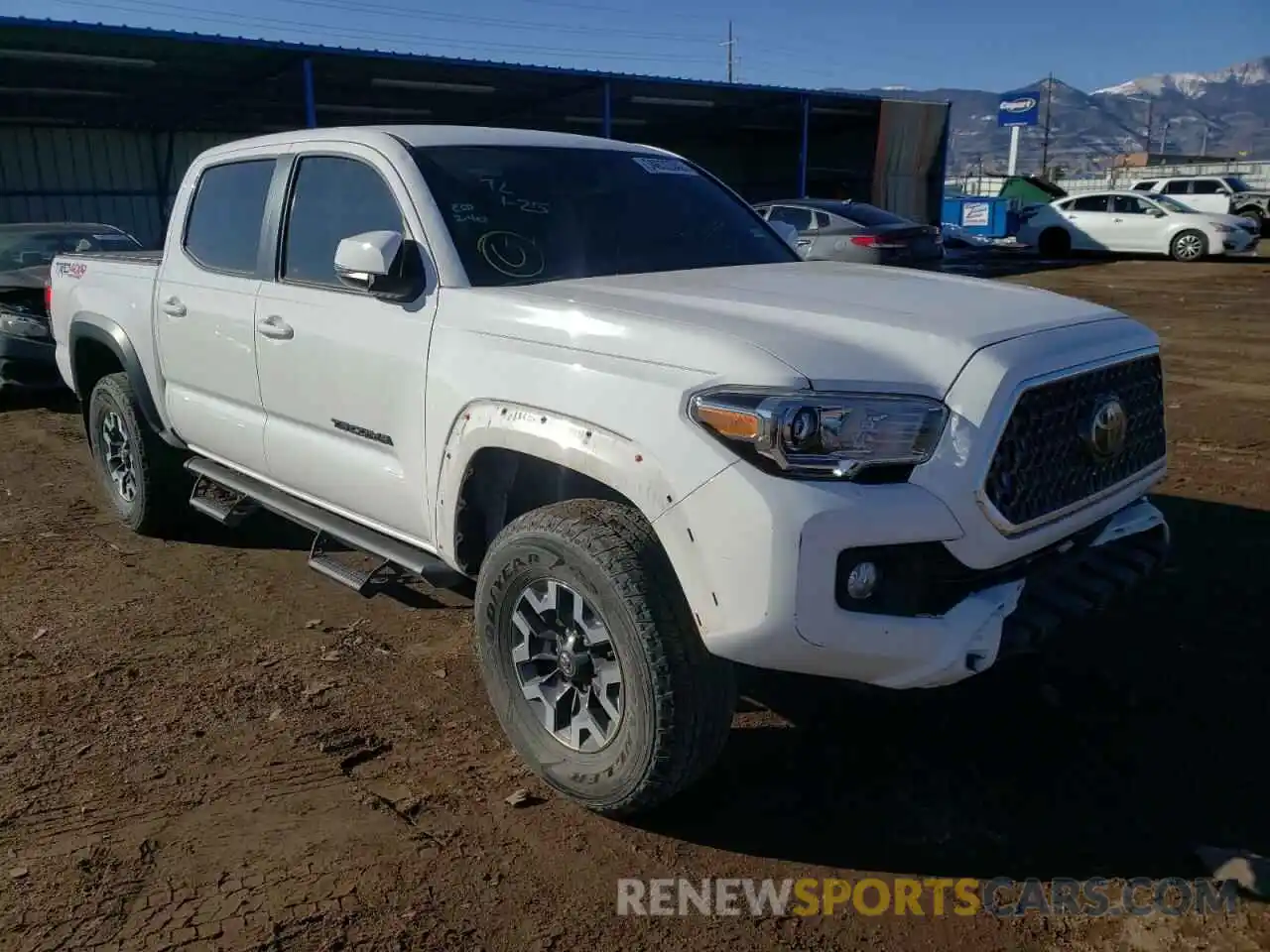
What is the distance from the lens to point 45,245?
32.6 ft

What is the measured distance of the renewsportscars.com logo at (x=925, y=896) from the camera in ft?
8.71

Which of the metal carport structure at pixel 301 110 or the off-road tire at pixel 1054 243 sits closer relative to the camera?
the metal carport structure at pixel 301 110

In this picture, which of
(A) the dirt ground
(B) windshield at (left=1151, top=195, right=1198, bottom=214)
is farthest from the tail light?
(B) windshield at (left=1151, top=195, right=1198, bottom=214)

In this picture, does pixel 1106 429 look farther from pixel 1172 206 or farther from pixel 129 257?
pixel 1172 206

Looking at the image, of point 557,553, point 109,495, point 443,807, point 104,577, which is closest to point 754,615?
point 557,553

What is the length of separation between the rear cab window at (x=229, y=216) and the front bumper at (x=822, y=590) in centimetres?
275

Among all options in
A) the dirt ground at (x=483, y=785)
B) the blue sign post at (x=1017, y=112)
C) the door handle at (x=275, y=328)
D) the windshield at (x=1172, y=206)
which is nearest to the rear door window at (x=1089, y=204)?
the windshield at (x=1172, y=206)

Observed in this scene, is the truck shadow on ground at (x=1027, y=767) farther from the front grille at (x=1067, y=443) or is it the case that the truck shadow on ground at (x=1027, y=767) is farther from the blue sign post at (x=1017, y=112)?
the blue sign post at (x=1017, y=112)

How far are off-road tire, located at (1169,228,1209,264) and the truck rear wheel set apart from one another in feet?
84.8

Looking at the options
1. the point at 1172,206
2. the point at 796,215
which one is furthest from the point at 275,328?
the point at 1172,206

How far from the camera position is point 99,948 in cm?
256

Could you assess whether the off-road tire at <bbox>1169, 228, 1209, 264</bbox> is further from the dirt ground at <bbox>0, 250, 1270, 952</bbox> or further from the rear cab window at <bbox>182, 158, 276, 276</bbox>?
the rear cab window at <bbox>182, 158, 276, 276</bbox>

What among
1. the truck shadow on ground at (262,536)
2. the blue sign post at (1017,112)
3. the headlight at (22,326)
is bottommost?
the truck shadow on ground at (262,536)

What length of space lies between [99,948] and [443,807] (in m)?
0.95
